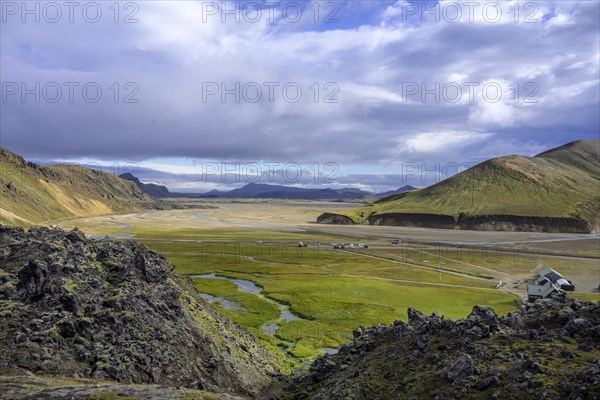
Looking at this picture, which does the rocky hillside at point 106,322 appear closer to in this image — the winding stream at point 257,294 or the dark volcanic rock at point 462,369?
the dark volcanic rock at point 462,369

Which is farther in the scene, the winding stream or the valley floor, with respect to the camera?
the valley floor

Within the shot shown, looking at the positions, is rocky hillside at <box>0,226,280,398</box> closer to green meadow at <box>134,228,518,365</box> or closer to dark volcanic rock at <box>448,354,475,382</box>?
green meadow at <box>134,228,518,365</box>

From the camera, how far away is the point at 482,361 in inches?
982

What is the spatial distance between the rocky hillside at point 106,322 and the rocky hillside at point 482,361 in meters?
8.53

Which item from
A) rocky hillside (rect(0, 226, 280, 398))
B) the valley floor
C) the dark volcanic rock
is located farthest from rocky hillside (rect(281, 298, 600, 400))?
the valley floor

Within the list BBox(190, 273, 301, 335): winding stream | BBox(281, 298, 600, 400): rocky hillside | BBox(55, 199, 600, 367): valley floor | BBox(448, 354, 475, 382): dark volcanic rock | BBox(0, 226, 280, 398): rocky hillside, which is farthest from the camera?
BBox(55, 199, 600, 367): valley floor

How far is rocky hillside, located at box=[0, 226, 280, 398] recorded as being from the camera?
97.7 feet

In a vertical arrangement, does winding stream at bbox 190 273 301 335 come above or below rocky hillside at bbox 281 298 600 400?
below

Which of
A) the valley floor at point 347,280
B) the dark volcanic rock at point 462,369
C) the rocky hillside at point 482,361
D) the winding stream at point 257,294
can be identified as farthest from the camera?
the valley floor at point 347,280

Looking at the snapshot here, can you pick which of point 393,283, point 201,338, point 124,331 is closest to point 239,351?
point 201,338

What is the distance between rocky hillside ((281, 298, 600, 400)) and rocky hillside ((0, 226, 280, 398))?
853 cm

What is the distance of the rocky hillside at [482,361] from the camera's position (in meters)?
21.8

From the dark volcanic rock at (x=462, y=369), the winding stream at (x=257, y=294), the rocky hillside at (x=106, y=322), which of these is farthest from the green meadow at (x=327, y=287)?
the dark volcanic rock at (x=462, y=369)

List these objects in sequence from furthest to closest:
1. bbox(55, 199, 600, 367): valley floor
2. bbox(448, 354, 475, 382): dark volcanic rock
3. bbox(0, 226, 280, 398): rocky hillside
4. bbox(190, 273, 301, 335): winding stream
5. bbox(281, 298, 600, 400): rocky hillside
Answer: bbox(55, 199, 600, 367): valley floor
bbox(190, 273, 301, 335): winding stream
bbox(0, 226, 280, 398): rocky hillside
bbox(448, 354, 475, 382): dark volcanic rock
bbox(281, 298, 600, 400): rocky hillside
